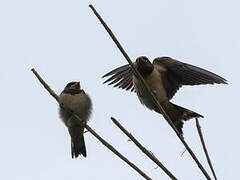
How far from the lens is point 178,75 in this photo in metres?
4.11

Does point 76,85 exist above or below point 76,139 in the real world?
above

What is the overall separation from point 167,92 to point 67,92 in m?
1.53

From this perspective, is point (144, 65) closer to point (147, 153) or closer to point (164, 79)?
point (164, 79)

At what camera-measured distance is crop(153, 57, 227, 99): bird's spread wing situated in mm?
3537

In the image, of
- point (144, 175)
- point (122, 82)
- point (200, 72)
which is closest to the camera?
point (144, 175)

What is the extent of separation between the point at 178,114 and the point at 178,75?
0.79 meters

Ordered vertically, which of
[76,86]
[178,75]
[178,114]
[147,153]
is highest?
[76,86]

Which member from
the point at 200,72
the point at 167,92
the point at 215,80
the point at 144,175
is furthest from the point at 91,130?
the point at 167,92

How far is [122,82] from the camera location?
15.4ft

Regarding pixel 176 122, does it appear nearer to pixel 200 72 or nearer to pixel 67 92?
pixel 200 72

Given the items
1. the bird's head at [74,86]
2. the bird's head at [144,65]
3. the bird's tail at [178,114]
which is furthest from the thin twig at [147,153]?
the bird's head at [74,86]

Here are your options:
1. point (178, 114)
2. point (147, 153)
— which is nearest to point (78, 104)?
point (178, 114)

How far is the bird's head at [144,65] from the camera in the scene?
163 inches

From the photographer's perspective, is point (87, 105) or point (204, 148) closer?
point (204, 148)
